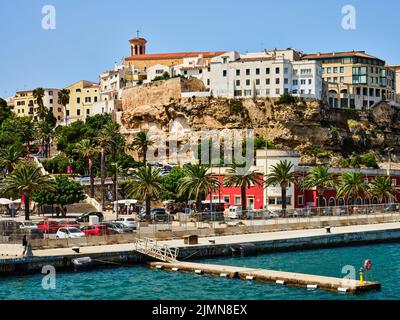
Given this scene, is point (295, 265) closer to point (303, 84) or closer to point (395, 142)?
point (303, 84)

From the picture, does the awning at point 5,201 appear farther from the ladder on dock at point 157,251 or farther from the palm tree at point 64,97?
the palm tree at point 64,97

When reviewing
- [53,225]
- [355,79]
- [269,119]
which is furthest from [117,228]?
[355,79]

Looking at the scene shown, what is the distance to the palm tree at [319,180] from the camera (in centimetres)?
7775

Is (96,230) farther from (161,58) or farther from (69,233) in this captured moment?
(161,58)

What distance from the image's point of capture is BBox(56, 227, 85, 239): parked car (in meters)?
52.3

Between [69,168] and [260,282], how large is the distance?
61.3 metres

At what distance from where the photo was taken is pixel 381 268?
47250mm

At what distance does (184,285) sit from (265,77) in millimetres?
79936

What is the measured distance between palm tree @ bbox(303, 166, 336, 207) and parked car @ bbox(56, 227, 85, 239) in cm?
3179

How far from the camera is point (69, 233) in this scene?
173ft

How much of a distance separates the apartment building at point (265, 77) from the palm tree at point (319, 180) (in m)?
38.5

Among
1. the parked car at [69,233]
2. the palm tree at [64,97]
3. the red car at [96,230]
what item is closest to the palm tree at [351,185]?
the red car at [96,230]
